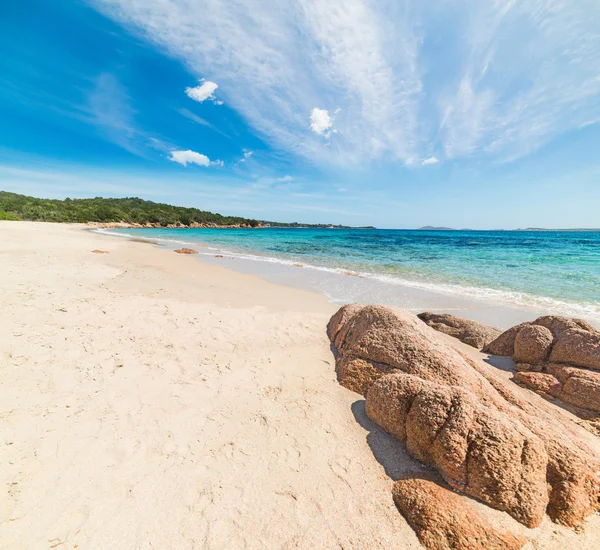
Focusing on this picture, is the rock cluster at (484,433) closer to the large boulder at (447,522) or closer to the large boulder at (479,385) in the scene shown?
the large boulder at (479,385)

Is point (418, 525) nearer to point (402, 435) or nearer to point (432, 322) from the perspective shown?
point (402, 435)

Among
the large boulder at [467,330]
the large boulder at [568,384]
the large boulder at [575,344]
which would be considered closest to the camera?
the large boulder at [568,384]

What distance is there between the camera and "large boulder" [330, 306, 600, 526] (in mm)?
2691

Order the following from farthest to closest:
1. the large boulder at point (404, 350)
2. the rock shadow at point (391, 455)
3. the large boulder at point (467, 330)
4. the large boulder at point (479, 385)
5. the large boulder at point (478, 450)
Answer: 1. the large boulder at point (467, 330)
2. the large boulder at point (404, 350)
3. the rock shadow at point (391, 455)
4. the large boulder at point (479, 385)
5. the large boulder at point (478, 450)

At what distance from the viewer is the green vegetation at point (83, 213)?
5653 cm

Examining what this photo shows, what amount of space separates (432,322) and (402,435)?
5410 mm

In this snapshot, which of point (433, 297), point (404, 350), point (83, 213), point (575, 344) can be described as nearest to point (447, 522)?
point (404, 350)

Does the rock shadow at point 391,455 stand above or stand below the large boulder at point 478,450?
below

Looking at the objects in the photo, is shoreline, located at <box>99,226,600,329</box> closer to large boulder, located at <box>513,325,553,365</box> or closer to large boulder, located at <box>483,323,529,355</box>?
large boulder, located at <box>483,323,529,355</box>

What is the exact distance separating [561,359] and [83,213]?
87.8m

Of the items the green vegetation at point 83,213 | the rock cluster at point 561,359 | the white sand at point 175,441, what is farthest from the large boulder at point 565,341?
the green vegetation at point 83,213

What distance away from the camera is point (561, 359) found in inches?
201

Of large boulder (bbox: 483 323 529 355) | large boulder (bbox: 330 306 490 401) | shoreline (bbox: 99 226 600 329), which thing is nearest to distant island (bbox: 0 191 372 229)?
shoreline (bbox: 99 226 600 329)

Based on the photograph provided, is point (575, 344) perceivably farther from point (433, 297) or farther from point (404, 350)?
point (433, 297)
